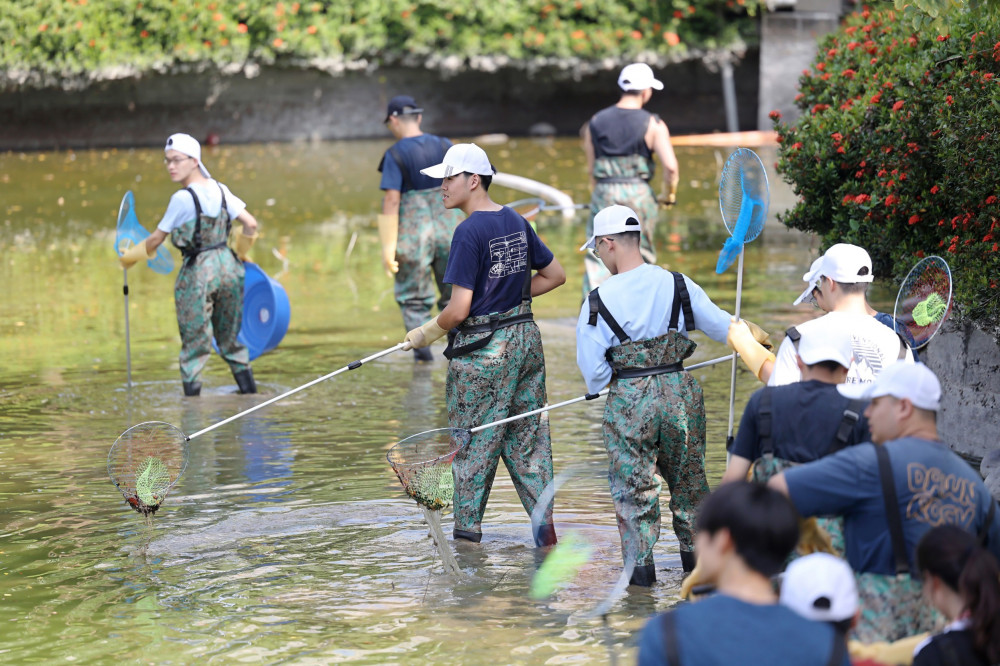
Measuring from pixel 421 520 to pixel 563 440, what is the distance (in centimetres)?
169

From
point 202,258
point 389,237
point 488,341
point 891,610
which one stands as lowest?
point 891,610

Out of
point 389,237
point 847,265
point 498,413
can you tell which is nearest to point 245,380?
point 389,237

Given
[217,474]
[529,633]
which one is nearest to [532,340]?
[529,633]

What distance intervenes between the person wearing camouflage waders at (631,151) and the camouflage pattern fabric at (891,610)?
6.92 meters

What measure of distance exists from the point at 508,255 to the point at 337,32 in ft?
65.9

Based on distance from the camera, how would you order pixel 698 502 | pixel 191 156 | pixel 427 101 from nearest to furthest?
pixel 698 502 < pixel 191 156 < pixel 427 101

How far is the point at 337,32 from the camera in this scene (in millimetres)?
25859

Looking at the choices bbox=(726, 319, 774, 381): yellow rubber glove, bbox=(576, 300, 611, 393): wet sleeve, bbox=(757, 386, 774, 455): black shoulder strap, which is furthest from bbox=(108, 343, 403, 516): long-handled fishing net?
bbox=(757, 386, 774, 455): black shoulder strap

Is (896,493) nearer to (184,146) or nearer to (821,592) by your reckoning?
(821,592)

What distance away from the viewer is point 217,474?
8234 mm

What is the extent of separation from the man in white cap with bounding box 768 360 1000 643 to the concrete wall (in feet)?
77.0

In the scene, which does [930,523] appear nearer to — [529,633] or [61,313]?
[529,633]

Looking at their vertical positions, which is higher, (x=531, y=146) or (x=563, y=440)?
(x=531, y=146)

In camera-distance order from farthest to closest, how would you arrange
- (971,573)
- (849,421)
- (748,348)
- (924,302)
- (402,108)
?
1. (402,108)
2. (924,302)
3. (748,348)
4. (849,421)
5. (971,573)
